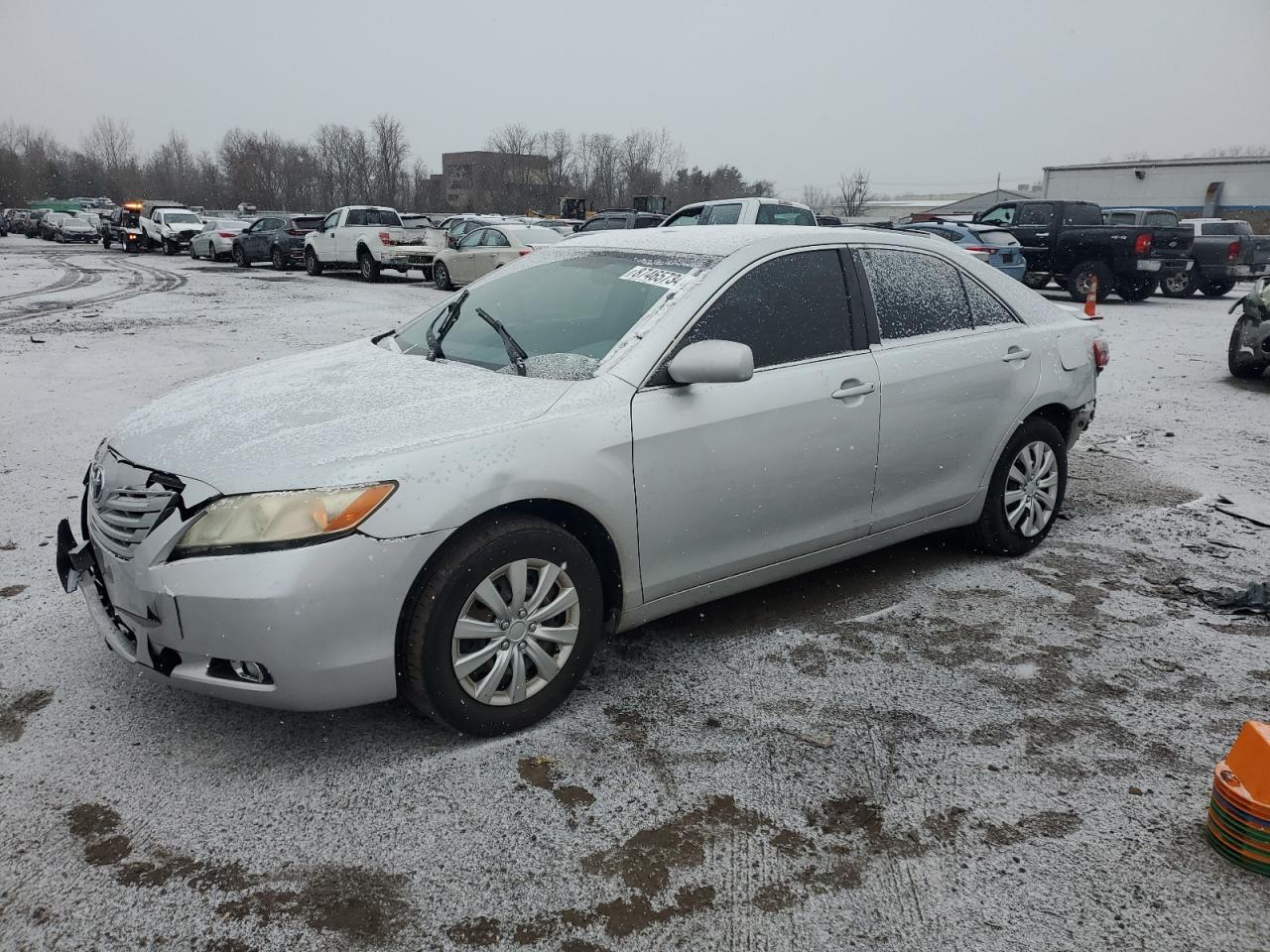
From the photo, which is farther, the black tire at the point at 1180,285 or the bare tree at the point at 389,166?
the bare tree at the point at 389,166

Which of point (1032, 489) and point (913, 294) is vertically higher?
point (913, 294)

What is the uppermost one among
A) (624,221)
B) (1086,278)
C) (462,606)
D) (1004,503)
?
(624,221)

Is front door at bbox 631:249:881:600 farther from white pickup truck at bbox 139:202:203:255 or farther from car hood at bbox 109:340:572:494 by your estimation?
white pickup truck at bbox 139:202:203:255

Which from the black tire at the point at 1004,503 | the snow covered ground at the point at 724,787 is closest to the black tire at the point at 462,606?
the snow covered ground at the point at 724,787

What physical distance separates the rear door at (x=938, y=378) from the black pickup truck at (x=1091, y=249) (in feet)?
49.6

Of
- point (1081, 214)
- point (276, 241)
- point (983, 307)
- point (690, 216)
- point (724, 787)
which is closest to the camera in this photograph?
point (724, 787)

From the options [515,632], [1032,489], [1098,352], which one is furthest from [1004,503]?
[515,632]

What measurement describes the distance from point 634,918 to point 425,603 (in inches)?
41.5

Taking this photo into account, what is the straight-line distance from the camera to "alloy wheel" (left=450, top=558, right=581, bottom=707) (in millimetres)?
2852

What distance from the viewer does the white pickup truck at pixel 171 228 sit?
33406mm

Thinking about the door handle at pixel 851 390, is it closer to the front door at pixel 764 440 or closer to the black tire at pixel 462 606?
the front door at pixel 764 440

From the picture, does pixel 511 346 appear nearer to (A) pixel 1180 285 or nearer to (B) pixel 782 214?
(B) pixel 782 214

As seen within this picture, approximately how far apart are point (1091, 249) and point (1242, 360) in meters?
9.17

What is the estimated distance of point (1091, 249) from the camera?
17828 mm
